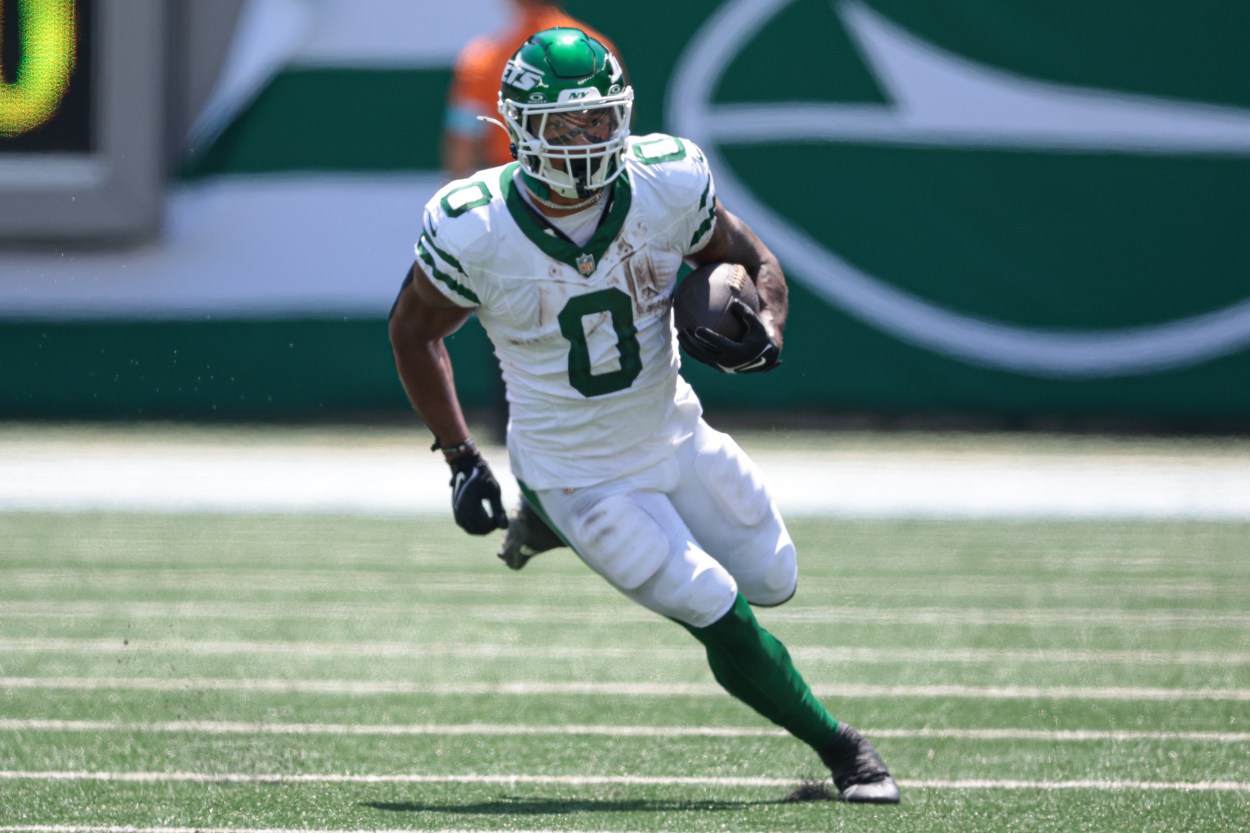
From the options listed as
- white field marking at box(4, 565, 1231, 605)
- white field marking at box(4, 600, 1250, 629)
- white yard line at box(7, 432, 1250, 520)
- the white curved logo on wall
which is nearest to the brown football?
white field marking at box(4, 600, 1250, 629)

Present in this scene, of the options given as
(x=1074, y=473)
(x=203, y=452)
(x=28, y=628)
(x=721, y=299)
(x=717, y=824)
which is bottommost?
(x=203, y=452)

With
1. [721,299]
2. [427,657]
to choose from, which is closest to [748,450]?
[427,657]

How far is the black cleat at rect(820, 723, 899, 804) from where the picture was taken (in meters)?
3.36

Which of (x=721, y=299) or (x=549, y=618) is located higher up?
(x=721, y=299)

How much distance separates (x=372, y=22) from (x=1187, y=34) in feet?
13.6

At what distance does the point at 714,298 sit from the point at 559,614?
7.59ft

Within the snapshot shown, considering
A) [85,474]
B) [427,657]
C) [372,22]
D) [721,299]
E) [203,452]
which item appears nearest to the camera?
[721,299]

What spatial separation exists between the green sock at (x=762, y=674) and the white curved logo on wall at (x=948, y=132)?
6357 mm

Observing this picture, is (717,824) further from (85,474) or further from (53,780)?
(85,474)

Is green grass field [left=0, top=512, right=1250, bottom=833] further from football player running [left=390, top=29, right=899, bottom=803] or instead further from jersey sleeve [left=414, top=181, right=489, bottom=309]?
jersey sleeve [left=414, top=181, right=489, bottom=309]

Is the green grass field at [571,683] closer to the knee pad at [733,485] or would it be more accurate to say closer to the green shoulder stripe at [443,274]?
the knee pad at [733,485]

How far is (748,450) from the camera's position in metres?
9.20

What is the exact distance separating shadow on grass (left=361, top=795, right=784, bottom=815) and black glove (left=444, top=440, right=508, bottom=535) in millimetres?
531

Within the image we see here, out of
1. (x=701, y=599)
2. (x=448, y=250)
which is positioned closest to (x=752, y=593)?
(x=701, y=599)
